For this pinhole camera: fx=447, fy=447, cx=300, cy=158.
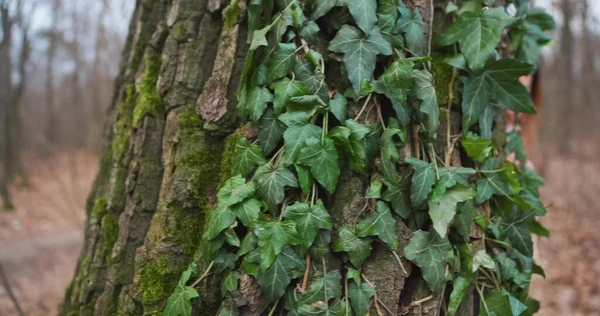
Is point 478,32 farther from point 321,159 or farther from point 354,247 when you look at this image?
point 354,247

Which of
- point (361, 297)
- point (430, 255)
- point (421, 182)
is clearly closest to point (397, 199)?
point (421, 182)

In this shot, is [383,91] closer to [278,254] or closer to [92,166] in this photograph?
[278,254]

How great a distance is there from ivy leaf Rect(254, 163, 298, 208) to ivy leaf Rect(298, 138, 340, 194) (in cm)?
6

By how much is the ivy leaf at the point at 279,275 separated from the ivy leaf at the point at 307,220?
46 mm

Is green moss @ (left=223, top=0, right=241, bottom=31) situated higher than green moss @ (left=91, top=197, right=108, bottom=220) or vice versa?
green moss @ (left=223, top=0, right=241, bottom=31)

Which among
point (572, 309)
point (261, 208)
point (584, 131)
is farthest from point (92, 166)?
point (584, 131)

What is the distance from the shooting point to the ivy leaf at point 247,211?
1.29m

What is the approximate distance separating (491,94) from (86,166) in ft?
50.4

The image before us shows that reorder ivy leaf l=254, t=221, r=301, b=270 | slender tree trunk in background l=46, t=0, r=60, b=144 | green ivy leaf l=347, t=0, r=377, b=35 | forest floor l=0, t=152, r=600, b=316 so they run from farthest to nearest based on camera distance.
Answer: slender tree trunk in background l=46, t=0, r=60, b=144 < forest floor l=0, t=152, r=600, b=316 < green ivy leaf l=347, t=0, r=377, b=35 < ivy leaf l=254, t=221, r=301, b=270

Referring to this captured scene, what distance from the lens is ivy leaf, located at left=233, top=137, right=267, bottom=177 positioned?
1368 mm

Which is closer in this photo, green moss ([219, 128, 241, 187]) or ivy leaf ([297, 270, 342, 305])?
ivy leaf ([297, 270, 342, 305])

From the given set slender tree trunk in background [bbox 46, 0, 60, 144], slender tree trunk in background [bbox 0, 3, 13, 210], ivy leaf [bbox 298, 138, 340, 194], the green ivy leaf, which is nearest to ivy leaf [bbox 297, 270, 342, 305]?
ivy leaf [bbox 298, 138, 340, 194]

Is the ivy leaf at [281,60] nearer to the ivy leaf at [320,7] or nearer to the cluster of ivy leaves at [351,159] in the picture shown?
the cluster of ivy leaves at [351,159]

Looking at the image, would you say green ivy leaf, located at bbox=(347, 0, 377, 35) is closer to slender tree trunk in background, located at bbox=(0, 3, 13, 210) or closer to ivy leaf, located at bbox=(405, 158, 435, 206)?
ivy leaf, located at bbox=(405, 158, 435, 206)
